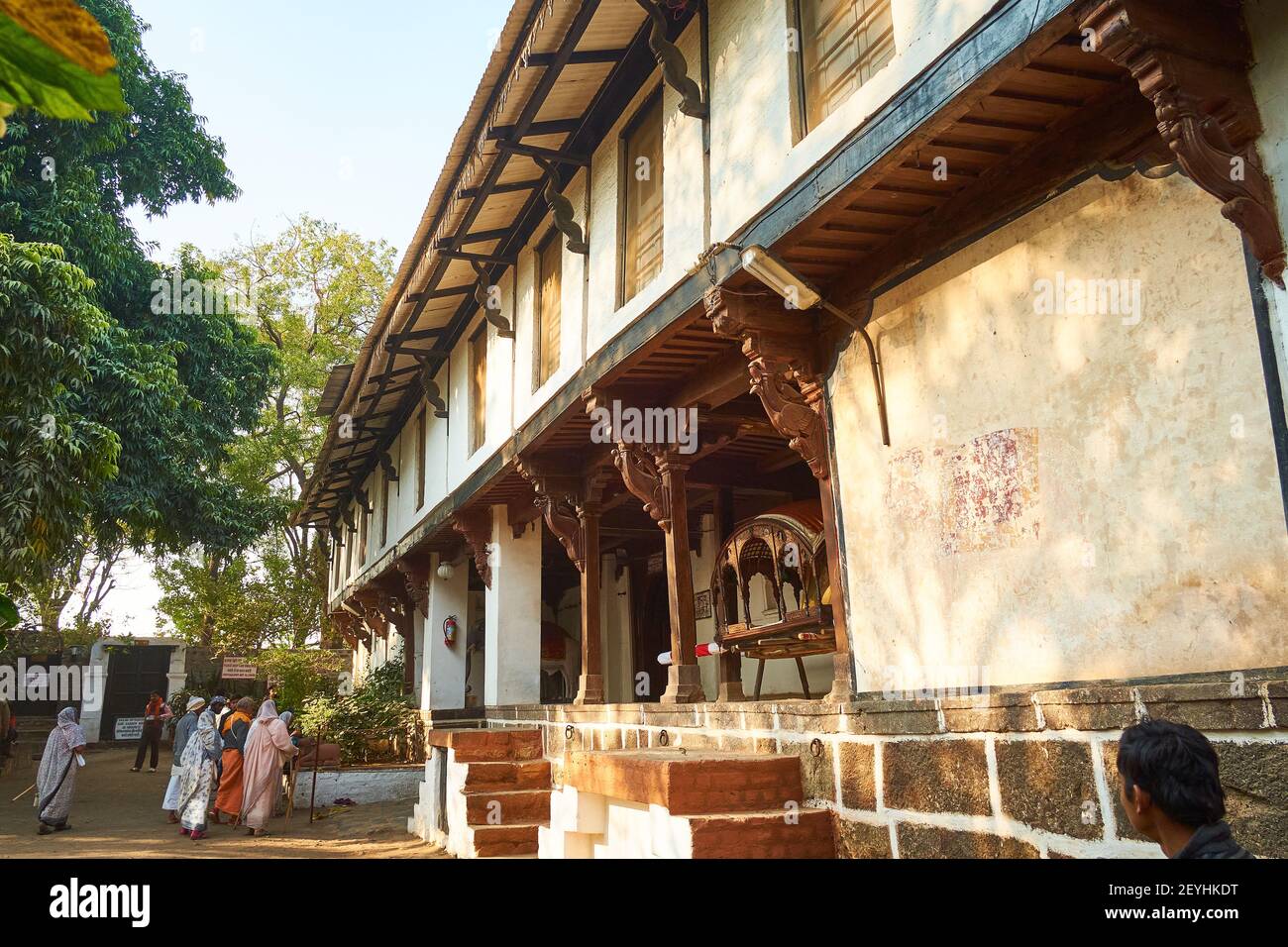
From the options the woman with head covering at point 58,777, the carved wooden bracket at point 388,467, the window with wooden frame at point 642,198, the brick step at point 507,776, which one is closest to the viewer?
the window with wooden frame at point 642,198

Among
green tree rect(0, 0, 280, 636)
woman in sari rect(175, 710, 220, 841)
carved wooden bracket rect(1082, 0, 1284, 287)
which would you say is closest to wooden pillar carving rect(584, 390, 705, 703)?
carved wooden bracket rect(1082, 0, 1284, 287)

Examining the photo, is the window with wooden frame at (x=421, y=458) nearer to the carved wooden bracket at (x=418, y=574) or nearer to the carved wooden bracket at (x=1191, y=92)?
the carved wooden bracket at (x=418, y=574)

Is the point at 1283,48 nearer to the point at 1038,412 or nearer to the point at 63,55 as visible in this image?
the point at 1038,412

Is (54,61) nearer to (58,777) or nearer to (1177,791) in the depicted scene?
(1177,791)

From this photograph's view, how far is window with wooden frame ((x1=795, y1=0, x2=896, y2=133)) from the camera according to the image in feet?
18.2

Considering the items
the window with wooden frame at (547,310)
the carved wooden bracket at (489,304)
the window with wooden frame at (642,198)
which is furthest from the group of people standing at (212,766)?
the window with wooden frame at (642,198)

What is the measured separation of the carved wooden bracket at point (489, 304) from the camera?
38.4 feet

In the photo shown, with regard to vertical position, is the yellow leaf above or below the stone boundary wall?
above

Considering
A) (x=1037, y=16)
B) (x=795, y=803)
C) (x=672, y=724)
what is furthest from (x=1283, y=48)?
(x=672, y=724)

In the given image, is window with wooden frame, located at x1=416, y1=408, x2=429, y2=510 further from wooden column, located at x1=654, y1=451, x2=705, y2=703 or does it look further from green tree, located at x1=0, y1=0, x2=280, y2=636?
wooden column, located at x1=654, y1=451, x2=705, y2=703

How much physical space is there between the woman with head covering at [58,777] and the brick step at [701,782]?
1049 cm

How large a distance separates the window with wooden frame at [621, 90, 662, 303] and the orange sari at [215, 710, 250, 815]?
942cm

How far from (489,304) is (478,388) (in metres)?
1.53

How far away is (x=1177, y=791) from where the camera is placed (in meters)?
2.30
